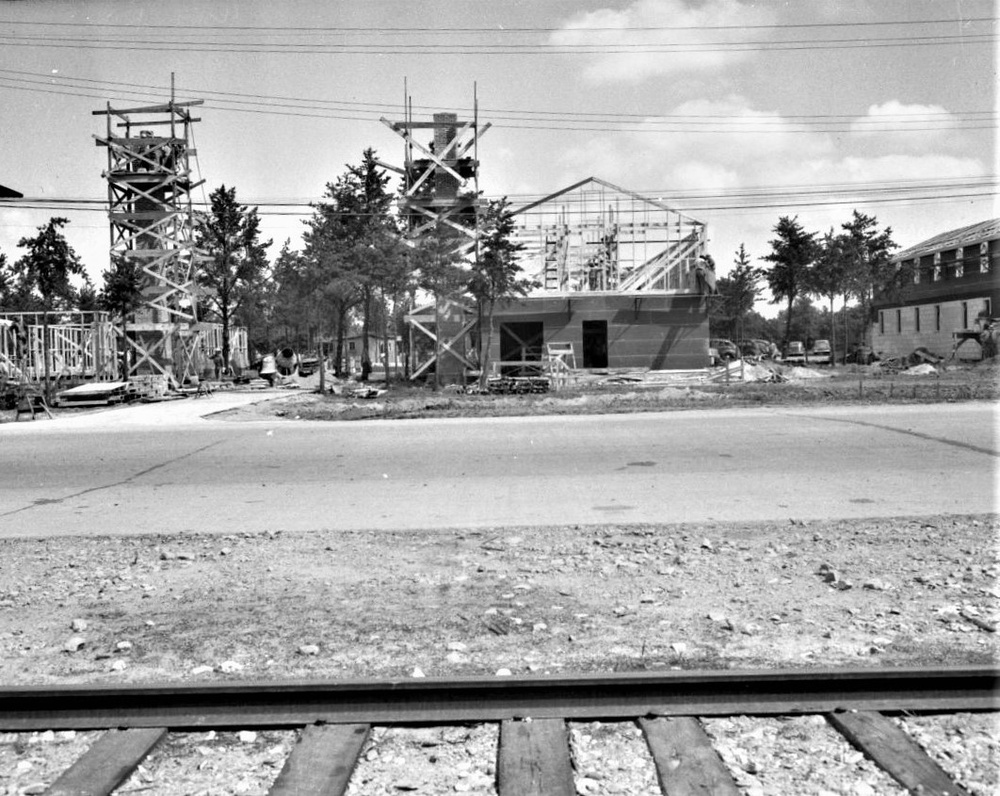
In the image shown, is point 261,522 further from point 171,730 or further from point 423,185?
point 423,185

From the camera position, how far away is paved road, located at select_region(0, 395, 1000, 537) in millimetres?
8688

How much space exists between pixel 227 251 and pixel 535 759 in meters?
40.0

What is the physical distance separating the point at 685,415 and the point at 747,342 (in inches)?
1263

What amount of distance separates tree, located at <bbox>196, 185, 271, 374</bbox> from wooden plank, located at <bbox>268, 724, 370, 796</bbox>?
3813cm

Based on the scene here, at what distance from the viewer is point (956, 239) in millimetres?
47656

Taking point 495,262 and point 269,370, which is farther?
point 269,370

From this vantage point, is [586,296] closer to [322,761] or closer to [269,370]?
[269,370]

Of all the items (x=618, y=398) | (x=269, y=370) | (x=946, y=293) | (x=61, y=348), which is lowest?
(x=618, y=398)

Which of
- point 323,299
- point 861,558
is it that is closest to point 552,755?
point 861,558

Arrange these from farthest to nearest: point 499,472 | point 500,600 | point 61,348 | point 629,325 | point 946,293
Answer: point 946,293, point 629,325, point 61,348, point 499,472, point 500,600

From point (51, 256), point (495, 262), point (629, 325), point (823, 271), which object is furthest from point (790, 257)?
point (51, 256)

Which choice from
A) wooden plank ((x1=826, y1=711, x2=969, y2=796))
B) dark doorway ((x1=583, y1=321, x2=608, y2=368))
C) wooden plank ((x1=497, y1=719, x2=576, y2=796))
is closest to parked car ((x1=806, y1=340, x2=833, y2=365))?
dark doorway ((x1=583, y1=321, x2=608, y2=368))

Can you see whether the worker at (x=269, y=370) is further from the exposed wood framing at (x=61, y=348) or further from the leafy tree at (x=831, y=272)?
the leafy tree at (x=831, y=272)

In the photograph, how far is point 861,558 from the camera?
6.68m
